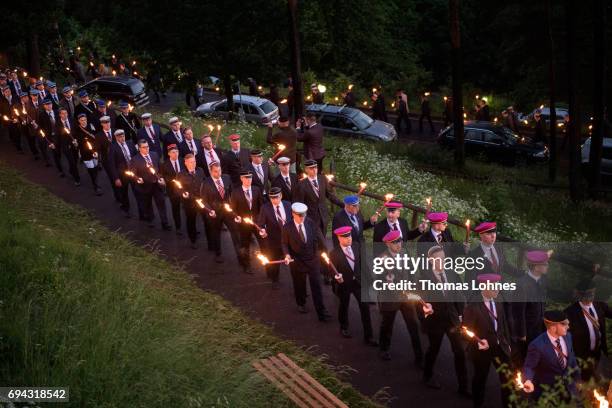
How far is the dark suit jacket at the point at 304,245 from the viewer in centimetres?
1084

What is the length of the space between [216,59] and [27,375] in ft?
67.4

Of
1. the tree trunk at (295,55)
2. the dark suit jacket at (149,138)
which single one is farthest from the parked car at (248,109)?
the dark suit jacket at (149,138)

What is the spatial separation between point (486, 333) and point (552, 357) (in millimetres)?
954

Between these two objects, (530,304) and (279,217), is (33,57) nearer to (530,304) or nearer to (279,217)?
(279,217)

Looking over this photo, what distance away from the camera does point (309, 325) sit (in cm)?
1086

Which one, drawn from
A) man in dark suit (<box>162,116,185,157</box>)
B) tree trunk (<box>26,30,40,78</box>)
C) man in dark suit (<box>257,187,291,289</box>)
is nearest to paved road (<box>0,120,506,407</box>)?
man in dark suit (<box>257,187,291,289</box>)

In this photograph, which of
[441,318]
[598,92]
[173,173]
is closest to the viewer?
[441,318]

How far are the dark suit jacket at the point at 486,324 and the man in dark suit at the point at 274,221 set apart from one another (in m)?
4.00

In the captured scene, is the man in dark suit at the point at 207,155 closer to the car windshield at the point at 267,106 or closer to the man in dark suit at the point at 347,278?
the man in dark suit at the point at 347,278

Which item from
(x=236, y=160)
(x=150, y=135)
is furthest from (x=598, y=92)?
(x=150, y=135)

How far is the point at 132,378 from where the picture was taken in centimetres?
785

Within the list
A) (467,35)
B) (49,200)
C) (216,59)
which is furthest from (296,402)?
(467,35)

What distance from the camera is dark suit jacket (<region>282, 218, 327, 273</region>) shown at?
10.8 meters

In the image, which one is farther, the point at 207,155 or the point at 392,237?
the point at 207,155
